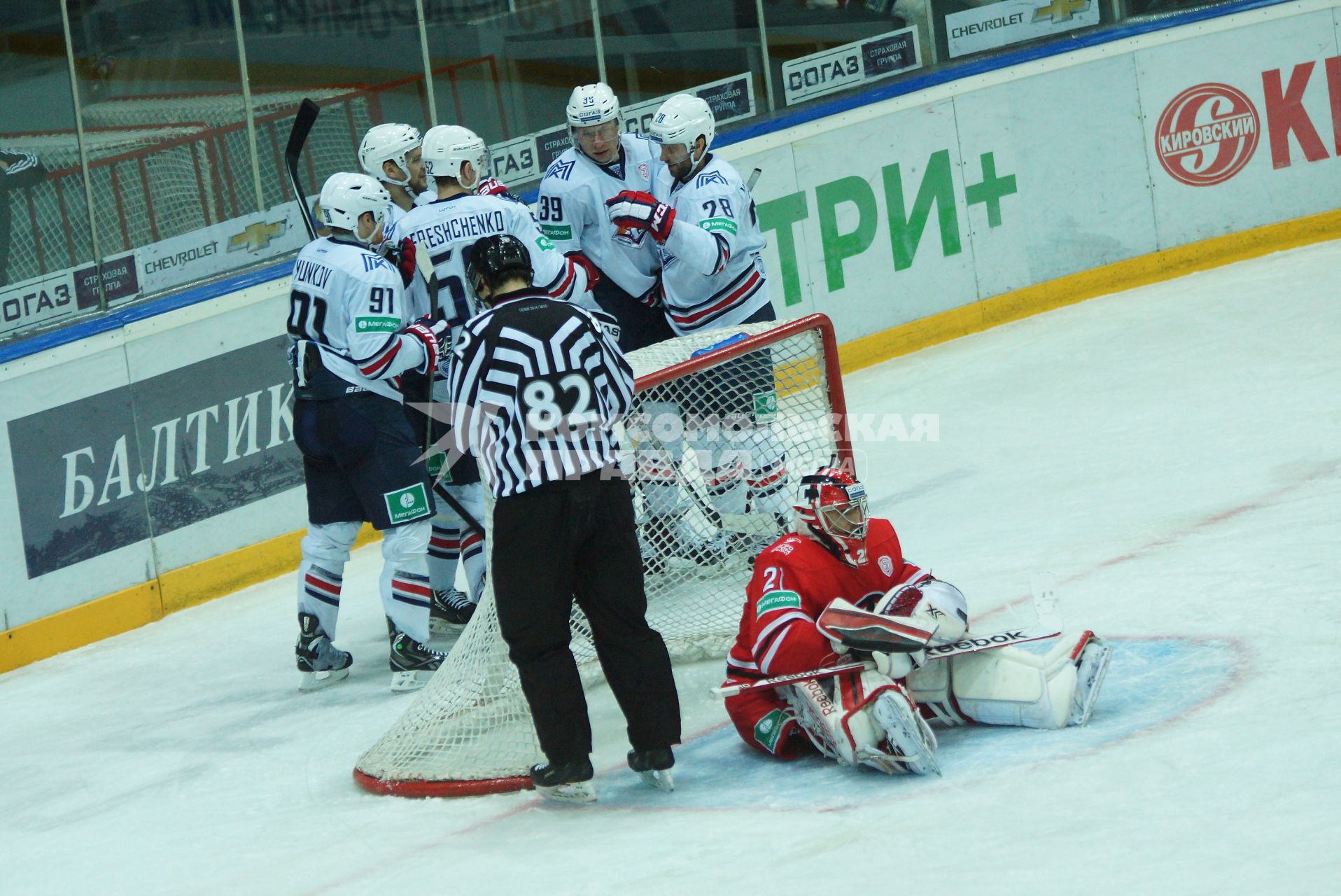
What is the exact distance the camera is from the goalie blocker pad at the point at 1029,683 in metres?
3.51

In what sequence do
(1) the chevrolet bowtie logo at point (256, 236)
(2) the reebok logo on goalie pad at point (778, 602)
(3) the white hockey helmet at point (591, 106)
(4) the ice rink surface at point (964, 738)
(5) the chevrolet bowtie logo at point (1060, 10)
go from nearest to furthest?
(4) the ice rink surface at point (964, 738) → (2) the reebok logo on goalie pad at point (778, 602) → (3) the white hockey helmet at point (591, 106) → (1) the chevrolet bowtie logo at point (256, 236) → (5) the chevrolet bowtie logo at point (1060, 10)

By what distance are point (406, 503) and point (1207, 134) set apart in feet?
18.3

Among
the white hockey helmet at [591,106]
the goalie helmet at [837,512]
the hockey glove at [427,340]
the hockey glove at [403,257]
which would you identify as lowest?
the goalie helmet at [837,512]

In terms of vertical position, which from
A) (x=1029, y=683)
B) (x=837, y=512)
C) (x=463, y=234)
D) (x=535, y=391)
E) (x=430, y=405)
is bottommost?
(x=1029, y=683)

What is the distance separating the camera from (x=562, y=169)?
217 inches

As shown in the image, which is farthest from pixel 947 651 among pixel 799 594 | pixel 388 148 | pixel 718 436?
pixel 388 148

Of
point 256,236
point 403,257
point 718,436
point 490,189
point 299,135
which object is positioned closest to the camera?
point 718,436

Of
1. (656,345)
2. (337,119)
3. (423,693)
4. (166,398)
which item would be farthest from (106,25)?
(423,693)

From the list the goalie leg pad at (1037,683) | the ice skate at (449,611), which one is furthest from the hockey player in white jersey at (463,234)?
the goalie leg pad at (1037,683)

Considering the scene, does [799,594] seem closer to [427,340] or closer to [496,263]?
[496,263]

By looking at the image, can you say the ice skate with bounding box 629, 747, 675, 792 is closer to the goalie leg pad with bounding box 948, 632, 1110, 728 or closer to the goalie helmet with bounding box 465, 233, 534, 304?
the goalie leg pad with bounding box 948, 632, 1110, 728

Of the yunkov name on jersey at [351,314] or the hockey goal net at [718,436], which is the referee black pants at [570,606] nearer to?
the hockey goal net at [718,436]

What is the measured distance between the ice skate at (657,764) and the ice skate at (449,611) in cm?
177

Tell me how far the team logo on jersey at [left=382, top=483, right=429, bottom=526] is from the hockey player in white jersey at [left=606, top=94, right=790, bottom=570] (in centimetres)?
76
